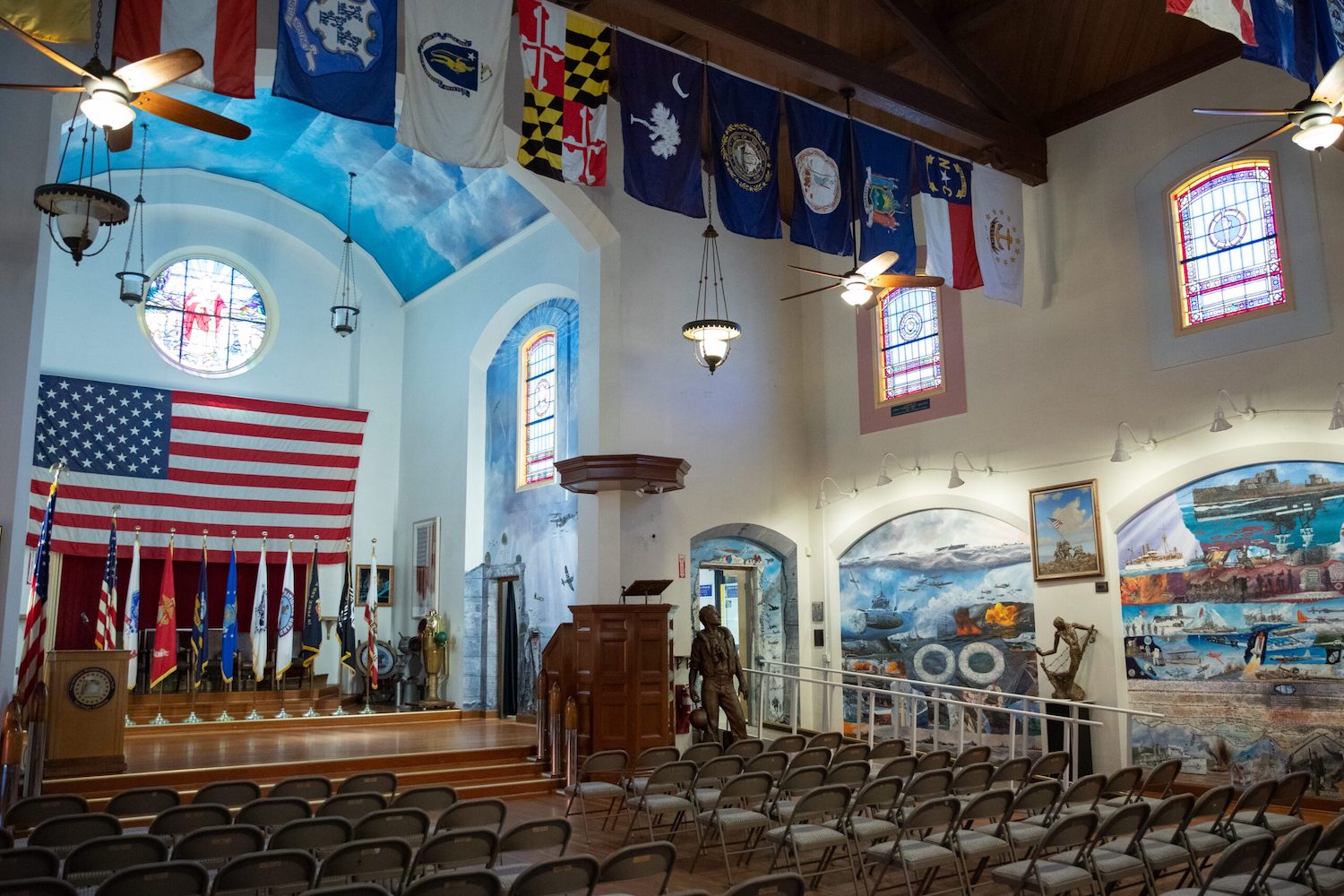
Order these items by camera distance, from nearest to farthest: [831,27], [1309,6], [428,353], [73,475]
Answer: [1309,6]
[831,27]
[73,475]
[428,353]

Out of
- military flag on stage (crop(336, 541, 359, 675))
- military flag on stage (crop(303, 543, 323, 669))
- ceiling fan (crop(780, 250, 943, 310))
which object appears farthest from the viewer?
military flag on stage (crop(336, 541, 359, 675))

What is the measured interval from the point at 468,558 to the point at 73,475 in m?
5.67

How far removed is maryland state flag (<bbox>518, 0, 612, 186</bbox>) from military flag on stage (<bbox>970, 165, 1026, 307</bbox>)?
193 inches

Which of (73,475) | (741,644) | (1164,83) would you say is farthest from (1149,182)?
(73,475)

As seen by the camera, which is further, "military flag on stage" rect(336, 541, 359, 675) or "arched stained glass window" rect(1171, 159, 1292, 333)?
"military flag on stage" rect(336, 541, 359, 675)

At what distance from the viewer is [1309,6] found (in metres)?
8.70

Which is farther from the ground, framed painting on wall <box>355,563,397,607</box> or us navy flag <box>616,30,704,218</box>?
us navy flag <box>616,30,704,218</box>

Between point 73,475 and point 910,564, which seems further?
point 73,475

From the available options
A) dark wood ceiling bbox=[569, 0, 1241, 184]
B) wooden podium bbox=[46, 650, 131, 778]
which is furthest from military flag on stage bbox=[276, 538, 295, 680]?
dark wood ceiling bbox=[569, 0, 1241, 184]

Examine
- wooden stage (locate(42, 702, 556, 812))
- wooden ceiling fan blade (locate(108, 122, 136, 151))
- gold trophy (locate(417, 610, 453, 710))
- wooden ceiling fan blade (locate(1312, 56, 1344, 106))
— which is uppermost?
wooden ceiling fan blade (locate(108, 122, 136, 151))

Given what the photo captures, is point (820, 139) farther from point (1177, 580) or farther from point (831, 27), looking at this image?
point (1177, 580)

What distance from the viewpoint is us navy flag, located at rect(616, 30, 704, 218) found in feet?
30.9

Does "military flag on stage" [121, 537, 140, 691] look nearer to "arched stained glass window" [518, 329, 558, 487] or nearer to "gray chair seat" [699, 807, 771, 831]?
"arched stained glass window" [518, 329, 558, 487]

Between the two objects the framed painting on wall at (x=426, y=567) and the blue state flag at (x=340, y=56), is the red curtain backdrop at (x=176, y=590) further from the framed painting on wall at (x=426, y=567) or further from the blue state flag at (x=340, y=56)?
the blue state flag at (x=340, y=56)
